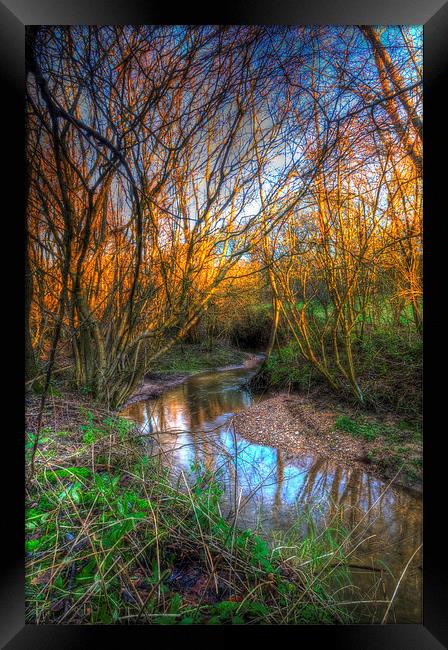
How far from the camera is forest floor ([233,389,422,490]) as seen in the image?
4.57 feet

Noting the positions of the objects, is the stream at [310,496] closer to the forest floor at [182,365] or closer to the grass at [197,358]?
the forest floor at [182,365]

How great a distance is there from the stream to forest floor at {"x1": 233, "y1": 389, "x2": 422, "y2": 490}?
53 millimetres

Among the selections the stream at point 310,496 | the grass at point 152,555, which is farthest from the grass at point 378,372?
the grass at point 152,555

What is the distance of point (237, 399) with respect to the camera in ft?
5.48

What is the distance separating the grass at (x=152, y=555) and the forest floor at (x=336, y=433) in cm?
36

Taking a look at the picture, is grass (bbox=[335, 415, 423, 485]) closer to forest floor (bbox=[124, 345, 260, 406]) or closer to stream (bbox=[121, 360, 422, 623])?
stream (bbox=[121, 360, 422, 623])

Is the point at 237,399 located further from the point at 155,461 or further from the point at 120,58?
the point at 120,58

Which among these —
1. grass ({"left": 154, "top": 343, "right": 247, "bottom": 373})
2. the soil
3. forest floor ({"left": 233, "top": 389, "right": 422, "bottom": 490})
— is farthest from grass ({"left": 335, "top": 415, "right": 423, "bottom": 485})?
grass ({"left": 154, "top": 343, "right": 247, "bottom": 373})
